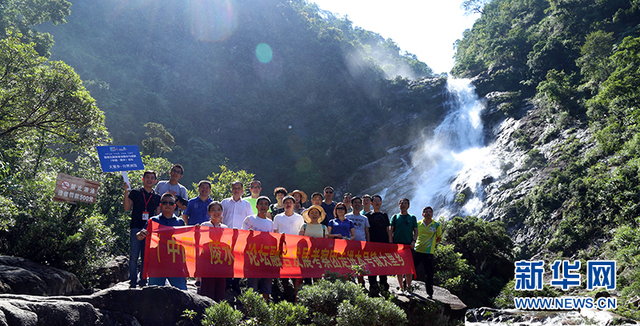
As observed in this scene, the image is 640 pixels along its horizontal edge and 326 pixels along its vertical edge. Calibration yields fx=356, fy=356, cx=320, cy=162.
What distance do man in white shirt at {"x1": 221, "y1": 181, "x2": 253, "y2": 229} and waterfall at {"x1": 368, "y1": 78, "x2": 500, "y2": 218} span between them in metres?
21.6

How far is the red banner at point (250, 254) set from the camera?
4.52 meters

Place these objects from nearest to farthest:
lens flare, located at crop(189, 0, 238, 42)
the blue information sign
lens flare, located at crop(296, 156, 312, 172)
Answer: the blue information sign → lens flare, located at crop(296, 156, 312, 172) → lens flare, located at crop(189, 0, 238, 42)

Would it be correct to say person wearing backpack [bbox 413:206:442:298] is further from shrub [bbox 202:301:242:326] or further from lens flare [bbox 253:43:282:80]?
lens flare [bbox 253:43:282:80]

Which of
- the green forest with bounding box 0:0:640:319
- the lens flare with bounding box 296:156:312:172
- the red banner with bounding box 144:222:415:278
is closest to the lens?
the red banner with bounding box 144:222:415:278

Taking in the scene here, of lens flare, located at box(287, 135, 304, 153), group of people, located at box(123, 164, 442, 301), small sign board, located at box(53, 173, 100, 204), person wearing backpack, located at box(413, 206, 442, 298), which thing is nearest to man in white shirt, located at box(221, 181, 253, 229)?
group of people, located at box(123, 164, 442, 301)

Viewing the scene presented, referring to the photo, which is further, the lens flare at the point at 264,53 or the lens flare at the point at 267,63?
the lens flare at the point at 264,53

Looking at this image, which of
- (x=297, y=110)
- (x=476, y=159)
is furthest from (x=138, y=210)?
(x=297, y=110)

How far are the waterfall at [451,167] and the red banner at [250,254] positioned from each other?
66.5ft

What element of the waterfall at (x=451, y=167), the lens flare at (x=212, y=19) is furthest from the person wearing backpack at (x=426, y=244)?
the lens flare at (x=212, y=19)

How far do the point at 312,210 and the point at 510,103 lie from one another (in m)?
31.3

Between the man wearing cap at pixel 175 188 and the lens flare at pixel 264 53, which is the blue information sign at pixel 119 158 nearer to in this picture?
the man wearing cap at pixel 175 188

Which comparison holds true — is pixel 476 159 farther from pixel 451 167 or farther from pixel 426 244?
pixel 426 244

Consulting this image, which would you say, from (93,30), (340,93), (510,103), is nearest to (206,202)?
(510,103)

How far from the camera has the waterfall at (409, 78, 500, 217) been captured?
1016 inches
